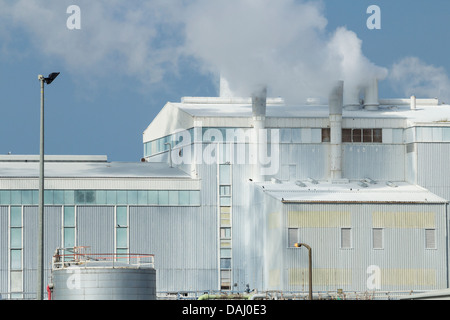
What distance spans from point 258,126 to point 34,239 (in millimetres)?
21144

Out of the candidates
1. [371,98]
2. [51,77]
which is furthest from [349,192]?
[51,77]

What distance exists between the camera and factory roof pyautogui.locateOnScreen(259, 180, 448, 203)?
78.9 meters

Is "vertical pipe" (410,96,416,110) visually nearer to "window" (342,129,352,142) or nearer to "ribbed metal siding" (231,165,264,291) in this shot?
"window" (342,129,352,142)

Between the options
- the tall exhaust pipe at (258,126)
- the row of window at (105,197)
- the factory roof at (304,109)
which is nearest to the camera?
the row of window at (105,197)

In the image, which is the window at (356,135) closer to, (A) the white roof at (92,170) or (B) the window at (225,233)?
(B) the window at (225,233)

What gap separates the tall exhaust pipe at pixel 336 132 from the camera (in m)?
87.1

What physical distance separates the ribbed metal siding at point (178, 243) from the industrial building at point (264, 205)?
8 cm

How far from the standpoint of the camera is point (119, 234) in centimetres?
8325

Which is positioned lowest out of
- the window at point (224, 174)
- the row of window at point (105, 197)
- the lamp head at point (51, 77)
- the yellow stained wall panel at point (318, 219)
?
the yellow stained wall panel at point (318, 219)

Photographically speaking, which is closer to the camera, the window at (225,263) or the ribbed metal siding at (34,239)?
the ribbed metal siding at (34,239)

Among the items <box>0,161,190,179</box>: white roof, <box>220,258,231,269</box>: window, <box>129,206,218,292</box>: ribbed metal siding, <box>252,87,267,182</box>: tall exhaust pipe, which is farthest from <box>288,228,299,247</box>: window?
<box>0,161,190,179</box>: white roof

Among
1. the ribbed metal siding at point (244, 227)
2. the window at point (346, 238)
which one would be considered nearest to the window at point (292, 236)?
the window at point (346, 238)

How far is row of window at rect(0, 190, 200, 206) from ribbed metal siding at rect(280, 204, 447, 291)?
37.7ft
